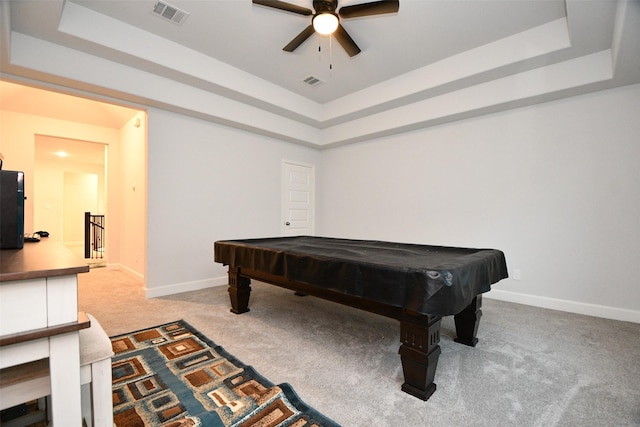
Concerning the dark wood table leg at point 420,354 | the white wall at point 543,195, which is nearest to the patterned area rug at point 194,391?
the dark wood table leg at point 420,354

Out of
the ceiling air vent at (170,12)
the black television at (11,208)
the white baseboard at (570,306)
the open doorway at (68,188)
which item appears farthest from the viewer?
the open doorway at (68,188)

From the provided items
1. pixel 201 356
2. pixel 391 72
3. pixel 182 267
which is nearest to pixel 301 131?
pixel 391 72

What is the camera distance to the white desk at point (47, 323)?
0.82 metres

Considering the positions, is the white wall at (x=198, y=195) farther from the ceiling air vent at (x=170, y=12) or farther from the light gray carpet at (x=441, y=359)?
the ceiling air vent at (x=170, y=12)

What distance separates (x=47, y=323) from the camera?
0.88 m

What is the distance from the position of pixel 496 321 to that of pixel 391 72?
335cm

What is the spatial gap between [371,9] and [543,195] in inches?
116

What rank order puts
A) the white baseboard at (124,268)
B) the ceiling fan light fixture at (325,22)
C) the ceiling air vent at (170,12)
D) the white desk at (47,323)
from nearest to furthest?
1. the white desk at (47,323)
2. the ceiling fan light fixture at (325,22)
3. the ceiling air vent at (170,12)
4. the white baseboard at (124,268)

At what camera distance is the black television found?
1248 mm

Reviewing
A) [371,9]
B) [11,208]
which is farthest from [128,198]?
[371,9]

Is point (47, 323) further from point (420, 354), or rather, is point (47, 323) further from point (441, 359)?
point (441, 359)

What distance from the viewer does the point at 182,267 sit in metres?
3.90

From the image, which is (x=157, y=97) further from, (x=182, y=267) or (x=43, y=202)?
(x=43, y=202)

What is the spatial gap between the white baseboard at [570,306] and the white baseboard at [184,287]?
12.7 feet
